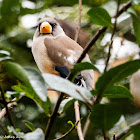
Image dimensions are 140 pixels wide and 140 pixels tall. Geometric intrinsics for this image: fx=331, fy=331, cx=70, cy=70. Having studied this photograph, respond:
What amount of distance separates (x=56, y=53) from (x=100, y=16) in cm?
103

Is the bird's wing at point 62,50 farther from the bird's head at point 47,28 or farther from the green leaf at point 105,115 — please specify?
the green leaf at point 105,115

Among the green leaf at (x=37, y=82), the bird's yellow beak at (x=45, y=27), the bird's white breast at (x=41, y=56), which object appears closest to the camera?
the green leaf at (x=37, y=82)

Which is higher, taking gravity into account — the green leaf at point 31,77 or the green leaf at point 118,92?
the green leaf at point 31,77

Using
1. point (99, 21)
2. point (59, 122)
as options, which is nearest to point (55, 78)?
point (99, 21)

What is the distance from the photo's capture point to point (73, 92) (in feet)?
2.24

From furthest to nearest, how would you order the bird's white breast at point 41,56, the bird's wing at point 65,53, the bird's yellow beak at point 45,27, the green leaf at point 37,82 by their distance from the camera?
the bird's yellow beak at point 45,27
the bird's white breast at point 41,56
the bird's wing at point 65,53
the green leaf at point 37,82

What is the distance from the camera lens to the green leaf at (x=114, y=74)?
66 cm

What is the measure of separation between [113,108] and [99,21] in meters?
0.19

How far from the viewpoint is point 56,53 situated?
1723 mm

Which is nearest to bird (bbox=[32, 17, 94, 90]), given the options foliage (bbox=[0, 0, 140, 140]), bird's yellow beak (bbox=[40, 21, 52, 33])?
bird's yellow beak (bbox=[40, 21, 52, 33])

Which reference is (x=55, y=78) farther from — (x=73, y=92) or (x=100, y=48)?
(x=100, y=48)

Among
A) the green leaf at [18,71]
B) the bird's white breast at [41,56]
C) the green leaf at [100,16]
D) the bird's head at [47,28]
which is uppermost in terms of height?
the green leaf at [100,16]

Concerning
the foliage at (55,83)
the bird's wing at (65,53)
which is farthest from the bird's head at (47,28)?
the foliage at (55,83)

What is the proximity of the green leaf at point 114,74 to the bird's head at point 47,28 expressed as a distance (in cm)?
125
